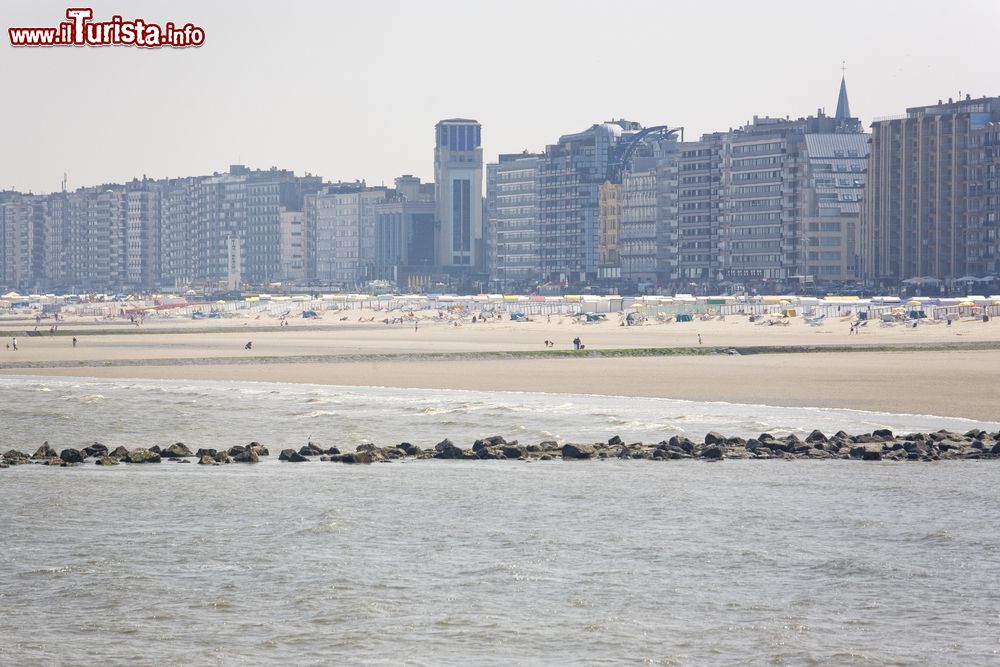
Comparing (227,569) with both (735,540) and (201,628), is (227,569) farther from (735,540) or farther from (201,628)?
(735,540)

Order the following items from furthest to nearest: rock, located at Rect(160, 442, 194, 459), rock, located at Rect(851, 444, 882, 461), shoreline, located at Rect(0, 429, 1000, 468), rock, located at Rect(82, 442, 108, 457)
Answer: rock, located at Rect(82, 442, 108, 457), rock, located at Rect(160, 442, 194, 459), shoreline, located at Rect(0, 429, 1000, 468), rock, located at Rect(851, 444, 882, 461)

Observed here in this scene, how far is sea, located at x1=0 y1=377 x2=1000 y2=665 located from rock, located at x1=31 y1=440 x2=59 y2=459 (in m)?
1.55

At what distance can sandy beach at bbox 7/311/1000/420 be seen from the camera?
5650cm

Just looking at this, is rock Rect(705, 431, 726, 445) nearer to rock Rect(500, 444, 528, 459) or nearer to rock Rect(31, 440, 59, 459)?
rock Rect(500, 444, 528, 459)

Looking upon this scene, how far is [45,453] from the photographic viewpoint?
4081cm

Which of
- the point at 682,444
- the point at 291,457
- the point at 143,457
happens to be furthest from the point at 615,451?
the point at 143,457

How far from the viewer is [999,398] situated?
173 feet

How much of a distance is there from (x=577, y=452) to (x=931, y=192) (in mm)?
156809

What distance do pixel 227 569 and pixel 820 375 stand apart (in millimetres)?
41634

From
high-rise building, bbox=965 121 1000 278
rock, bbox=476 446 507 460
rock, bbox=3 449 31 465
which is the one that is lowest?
rock, bbox=3 449 31 465

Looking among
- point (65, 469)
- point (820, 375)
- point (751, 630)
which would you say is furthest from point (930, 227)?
point (751, 630)

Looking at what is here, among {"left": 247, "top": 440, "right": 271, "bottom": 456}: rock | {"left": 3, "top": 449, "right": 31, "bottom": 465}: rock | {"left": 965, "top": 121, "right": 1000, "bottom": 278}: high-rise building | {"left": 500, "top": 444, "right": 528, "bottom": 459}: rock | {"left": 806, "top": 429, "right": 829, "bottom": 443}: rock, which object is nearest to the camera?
{"left": 500, "top": 444, "right": 528, "bottom": 459}: rock

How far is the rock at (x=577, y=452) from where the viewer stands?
39.4 metres

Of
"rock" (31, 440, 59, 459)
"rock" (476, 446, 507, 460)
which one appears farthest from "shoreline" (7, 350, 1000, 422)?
"rock" (31, 440, 59, 459)
